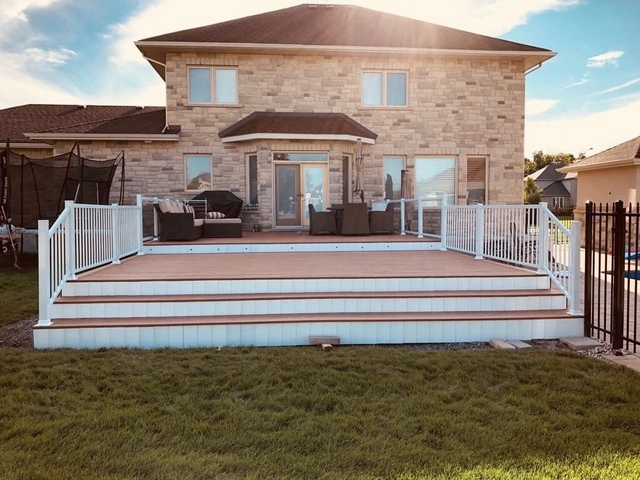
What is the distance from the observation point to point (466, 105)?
14047 millimetres

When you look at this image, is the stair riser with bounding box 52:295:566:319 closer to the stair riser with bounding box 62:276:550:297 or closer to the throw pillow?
the stair riser with bounding box 62:276:550:297

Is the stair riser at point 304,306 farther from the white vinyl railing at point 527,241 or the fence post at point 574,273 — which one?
the white vinyl railing at point 527,241

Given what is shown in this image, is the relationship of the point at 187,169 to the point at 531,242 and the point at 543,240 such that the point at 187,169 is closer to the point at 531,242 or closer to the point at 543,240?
the point at 531,242

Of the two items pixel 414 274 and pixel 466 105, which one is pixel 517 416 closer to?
pixel 414 274

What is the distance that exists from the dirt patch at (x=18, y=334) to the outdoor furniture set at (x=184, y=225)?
3.73 meters

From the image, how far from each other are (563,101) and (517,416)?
48.1m

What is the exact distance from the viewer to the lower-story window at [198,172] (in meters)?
13.5

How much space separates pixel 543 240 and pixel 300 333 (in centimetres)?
335

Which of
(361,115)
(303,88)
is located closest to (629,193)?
(361,115)

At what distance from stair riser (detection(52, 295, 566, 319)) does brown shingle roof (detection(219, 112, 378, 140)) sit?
25.3 feet

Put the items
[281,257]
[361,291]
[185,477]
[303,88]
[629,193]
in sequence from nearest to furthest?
[185,477]
[361,291]
[281,257]
[303,88]
[629,193]

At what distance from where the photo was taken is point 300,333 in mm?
5043

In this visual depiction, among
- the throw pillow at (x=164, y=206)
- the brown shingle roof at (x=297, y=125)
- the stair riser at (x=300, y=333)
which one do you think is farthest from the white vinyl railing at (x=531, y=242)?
the throw pillow at (x=164, y=206)

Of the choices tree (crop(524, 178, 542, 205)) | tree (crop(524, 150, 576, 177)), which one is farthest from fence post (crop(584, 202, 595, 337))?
tree (crop(524, 150, 576, 177))
